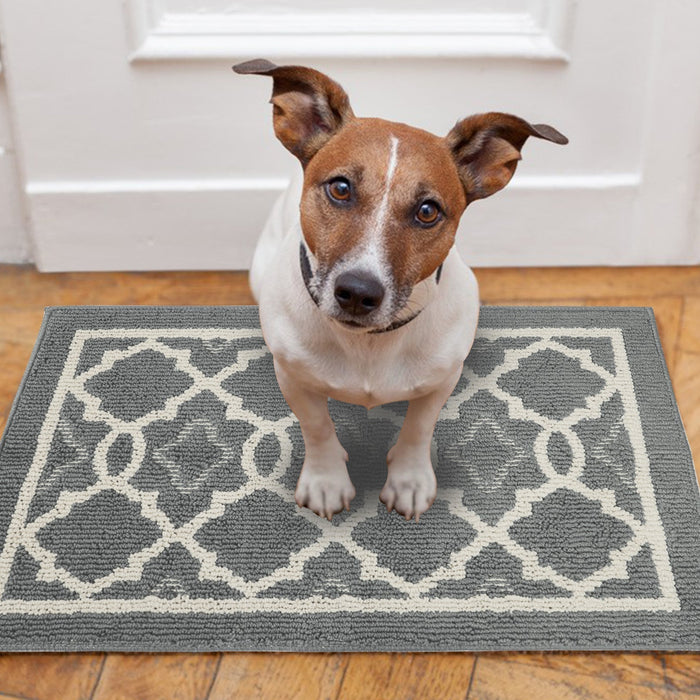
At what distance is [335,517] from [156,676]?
448 millimetres

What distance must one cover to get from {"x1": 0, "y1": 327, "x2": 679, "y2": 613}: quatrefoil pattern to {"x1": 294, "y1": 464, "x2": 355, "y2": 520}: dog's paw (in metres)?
0.03

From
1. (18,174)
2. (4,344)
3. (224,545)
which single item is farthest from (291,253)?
(18,174)

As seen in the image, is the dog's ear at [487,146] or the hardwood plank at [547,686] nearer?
the dog's ear at [487,146]

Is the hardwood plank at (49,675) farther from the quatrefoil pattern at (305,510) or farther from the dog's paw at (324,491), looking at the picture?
the dog's paw at (324,491)

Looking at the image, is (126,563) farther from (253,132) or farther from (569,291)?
(569,291)

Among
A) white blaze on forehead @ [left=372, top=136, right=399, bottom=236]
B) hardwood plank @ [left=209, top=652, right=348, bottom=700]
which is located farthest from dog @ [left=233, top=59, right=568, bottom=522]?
hardwood plank @ [left=209, top=652, right=348, bottom=700]

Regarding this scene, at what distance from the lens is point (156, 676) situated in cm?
149

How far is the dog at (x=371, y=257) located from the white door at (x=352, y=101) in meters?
0.70

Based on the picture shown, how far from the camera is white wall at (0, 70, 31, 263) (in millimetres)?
2248

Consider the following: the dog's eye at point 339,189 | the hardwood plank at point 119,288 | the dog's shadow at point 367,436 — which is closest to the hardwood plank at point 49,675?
the dog's shadow at point 367,436

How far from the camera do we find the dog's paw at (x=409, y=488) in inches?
68.1

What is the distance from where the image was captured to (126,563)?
64.7 inches

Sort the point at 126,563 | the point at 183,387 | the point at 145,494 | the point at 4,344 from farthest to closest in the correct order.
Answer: the point at 4,344, the point at 183,387, the point at 145,494, the point at 126,563

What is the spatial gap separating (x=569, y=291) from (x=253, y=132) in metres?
0.94
